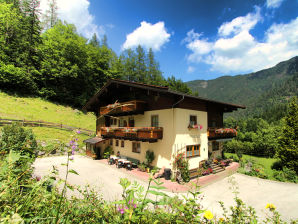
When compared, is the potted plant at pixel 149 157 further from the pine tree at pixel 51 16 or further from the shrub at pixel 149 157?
the pine tree at pixel 51 16

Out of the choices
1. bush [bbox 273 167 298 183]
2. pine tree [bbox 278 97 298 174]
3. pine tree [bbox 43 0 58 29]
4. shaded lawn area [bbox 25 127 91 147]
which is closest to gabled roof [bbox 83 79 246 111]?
pine tree [bbox 278 97 298 174]

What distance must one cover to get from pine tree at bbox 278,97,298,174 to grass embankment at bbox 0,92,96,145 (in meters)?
28.9

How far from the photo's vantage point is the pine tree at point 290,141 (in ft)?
50.0

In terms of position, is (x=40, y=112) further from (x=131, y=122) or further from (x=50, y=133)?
(x=131, y=122)

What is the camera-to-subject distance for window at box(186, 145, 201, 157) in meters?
13.5

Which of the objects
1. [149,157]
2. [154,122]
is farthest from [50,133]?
[154,122]

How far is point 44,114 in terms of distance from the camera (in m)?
28.2

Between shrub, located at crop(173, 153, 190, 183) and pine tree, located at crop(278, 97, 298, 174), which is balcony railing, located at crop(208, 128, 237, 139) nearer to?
shrub, located at crop(173, 153, 190, 183)

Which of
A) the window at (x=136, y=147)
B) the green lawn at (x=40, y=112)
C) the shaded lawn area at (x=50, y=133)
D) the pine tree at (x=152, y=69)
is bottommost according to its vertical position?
the window at (x=136, y=147)

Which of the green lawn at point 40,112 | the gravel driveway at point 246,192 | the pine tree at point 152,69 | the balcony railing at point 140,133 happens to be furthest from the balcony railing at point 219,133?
the pine tree at point 152,69

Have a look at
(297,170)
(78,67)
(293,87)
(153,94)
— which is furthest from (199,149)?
(293,87)

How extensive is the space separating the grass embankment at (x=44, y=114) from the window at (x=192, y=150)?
1798 centimetres

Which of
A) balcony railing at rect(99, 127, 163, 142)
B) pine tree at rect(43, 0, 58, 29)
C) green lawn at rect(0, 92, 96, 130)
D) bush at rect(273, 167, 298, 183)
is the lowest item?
bush at rect(273, 167, 298, 183)

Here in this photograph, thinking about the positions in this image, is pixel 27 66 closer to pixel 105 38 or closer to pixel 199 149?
pixel 105 38
